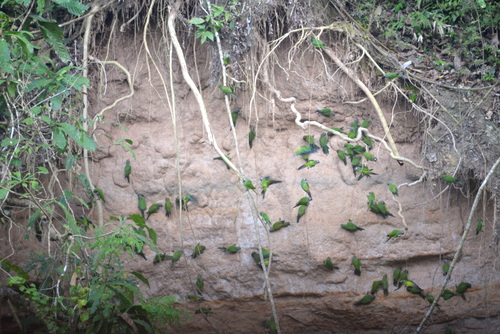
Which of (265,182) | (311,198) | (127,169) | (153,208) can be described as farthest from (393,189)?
(127,169)

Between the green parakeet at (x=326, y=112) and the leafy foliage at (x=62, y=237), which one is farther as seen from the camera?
the green parakeet at (x=326, y=112)

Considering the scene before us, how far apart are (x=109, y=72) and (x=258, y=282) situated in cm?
226

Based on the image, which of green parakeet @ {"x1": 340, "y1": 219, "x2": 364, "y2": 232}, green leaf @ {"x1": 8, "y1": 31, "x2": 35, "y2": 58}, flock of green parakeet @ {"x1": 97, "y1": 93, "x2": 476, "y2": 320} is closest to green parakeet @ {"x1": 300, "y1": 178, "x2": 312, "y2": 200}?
flock of green parakeet @ {"x1": 97, "y1": 93, "x2": 476, "y2": 320}

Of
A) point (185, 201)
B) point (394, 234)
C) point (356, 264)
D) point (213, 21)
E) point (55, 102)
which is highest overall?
point (213, 21)

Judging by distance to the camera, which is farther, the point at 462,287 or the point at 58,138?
the point at 462,287

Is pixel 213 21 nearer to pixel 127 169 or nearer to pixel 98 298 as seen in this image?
pixel 127 169

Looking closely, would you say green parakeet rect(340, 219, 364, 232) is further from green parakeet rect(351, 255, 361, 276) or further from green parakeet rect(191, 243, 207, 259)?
green parakeet rect(191, 243, 207, 259)

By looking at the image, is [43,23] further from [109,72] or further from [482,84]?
[482,84]

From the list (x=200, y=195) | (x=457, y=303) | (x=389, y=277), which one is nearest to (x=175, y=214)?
(x=200, y=195)

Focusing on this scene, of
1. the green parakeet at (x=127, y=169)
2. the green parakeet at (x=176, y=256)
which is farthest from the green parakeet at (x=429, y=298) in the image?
the green parakeet at (x=127, y=169)

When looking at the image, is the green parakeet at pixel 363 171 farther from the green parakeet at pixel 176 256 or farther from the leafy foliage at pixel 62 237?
the leafy foliage at pixel 62 237

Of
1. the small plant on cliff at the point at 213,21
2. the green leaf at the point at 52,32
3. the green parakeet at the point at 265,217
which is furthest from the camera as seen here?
the green parakeet at the point at 265,217

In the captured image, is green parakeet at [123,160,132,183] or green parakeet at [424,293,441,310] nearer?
green parakeet at [424,293,441,310]

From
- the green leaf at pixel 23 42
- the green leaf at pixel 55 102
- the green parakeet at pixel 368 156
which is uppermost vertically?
the green leaf at pixel 23 42
